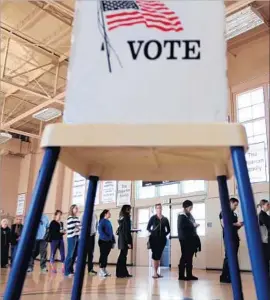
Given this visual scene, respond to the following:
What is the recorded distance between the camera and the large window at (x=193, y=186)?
9.95 m

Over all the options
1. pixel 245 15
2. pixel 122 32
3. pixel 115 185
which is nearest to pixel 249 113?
pixel 245 15

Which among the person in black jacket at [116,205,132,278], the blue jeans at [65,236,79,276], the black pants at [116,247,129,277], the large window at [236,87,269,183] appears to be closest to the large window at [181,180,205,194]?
the large window at [236,87,269,183]

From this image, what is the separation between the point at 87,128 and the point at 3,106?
461 inches

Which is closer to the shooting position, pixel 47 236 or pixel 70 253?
pixel 70 253

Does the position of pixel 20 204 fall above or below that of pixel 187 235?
above

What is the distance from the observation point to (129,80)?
2.60 ft

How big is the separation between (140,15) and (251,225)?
0.53 metres

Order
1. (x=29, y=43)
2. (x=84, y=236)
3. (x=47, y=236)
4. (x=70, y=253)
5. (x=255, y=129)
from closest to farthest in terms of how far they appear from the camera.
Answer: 1. (x=84, y=236)
2. (x=70, y=253)
3. (x=47, y=236)
4. (x=29, y=43)
5. (x=255, y=129)

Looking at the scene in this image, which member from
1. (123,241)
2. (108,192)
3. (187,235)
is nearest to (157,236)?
(187,235)

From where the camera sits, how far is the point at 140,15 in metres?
0.85

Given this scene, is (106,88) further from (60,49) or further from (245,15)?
(60,49)

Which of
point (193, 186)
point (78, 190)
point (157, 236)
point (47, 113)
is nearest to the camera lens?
point (157, 236)

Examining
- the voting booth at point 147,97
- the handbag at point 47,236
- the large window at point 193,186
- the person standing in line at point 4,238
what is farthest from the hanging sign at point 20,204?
the voting booth at point 147,97

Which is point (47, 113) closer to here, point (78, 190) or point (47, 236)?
point (47, 236)
